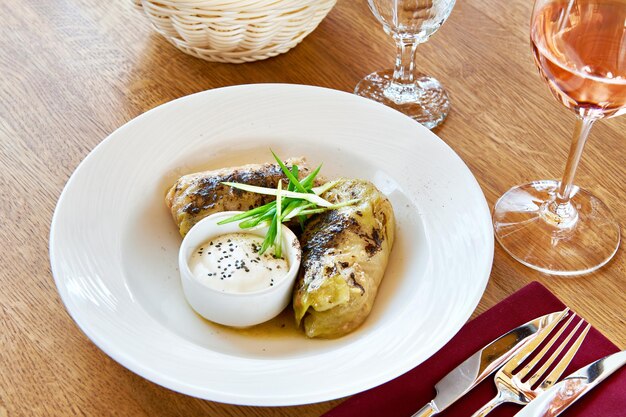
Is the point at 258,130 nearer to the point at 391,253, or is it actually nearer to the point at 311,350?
the point at 391,253

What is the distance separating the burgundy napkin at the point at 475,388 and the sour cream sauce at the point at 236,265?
0.87 feet

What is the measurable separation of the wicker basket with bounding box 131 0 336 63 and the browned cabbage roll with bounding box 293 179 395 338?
1.63 ft

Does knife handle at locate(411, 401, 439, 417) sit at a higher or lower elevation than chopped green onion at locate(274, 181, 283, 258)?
lower

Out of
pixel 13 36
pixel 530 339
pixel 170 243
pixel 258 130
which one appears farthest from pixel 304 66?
pixel 530 339

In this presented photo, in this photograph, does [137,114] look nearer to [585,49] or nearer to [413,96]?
[413,96]

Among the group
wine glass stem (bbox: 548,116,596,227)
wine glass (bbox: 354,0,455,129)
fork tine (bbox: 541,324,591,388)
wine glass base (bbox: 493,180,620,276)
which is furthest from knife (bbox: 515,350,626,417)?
wine glass (bbox: 354,0,455,129)

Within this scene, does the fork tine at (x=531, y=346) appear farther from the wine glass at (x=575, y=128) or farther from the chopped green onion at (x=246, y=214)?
the chopped green onion at (x=246, y=214)

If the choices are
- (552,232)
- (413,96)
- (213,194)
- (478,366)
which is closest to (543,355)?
(478,366)

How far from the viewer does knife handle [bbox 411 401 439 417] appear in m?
1.11

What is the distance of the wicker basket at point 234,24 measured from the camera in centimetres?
165

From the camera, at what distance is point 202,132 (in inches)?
61.2

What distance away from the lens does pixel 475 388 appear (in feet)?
3.84

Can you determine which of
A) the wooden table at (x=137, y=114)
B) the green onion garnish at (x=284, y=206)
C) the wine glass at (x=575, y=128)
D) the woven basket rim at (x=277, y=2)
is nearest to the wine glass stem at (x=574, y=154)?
Result: the wine glass at (x=575, y=128)

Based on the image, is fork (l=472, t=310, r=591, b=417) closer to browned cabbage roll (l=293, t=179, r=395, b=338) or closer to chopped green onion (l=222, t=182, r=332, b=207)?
browned cabbage roll (l=293, t=179, r=395, b=338)
